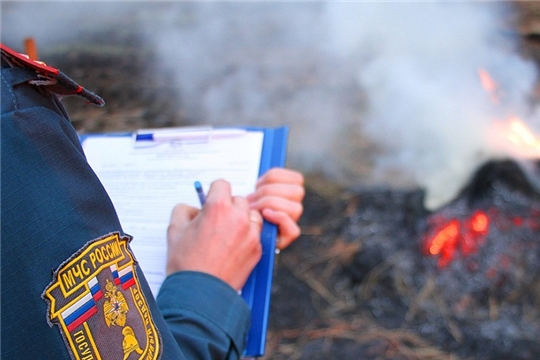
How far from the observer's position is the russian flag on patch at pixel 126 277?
0.54m

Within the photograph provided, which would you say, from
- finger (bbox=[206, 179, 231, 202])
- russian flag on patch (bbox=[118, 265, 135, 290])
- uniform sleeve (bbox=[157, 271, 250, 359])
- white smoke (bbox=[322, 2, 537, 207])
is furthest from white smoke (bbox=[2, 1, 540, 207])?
russian flag on patch (bbox=[118, 265, 135, 290])

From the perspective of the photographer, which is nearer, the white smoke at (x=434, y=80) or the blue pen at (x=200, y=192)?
the blue pen at (x=200, y=192)

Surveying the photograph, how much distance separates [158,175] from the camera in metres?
1.04

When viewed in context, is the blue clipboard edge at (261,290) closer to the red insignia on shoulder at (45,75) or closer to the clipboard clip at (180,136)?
the clipboard clip at (180,136)

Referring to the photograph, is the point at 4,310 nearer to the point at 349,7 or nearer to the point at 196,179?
the point at 196,179

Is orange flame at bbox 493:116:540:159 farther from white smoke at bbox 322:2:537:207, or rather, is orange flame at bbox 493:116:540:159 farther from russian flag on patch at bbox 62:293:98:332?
russian flag on patch at bbox 62:293:98:332

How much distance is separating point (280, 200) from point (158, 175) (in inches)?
10.2

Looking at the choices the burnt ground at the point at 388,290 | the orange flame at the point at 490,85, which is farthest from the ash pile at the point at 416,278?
the orange flame at the point at 490,85

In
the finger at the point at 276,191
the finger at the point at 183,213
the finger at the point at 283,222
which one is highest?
the finger at the point at 276,191

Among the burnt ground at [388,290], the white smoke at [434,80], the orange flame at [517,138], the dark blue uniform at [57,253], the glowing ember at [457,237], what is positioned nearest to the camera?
the dark blue uniform at [57,253]

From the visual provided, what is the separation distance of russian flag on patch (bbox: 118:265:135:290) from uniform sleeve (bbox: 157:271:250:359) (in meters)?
0.19

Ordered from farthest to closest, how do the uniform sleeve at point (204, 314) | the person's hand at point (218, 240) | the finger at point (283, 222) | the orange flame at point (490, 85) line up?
the orange flame at point (490, 85)
the finger at point (283, 222)
the person's hand at point (218, 240)
the uniform sleeve at point (204, 314)

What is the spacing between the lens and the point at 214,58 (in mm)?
3219

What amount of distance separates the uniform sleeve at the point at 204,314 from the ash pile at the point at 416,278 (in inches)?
40.6
